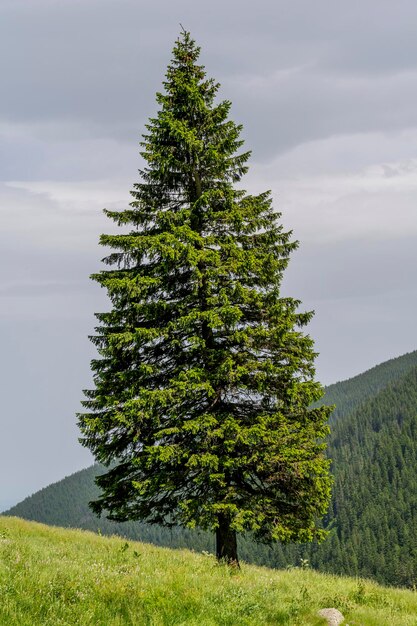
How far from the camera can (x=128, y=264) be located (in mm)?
14867

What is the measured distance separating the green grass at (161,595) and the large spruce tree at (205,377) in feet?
5.63

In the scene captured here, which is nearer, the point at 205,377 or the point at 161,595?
the point at 161,595

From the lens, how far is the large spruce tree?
12.8 m

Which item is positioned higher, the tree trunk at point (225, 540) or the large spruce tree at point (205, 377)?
the large spruce tree at point (205, 377)

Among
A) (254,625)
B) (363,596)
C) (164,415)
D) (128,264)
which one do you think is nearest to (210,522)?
(164,415)

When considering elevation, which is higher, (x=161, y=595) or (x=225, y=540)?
(x=161, y=595)

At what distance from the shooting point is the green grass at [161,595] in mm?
7266

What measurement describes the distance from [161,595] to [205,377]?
5613 millimetres

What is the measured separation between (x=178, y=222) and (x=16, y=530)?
1110 centimetres

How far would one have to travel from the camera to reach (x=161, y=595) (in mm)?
8453

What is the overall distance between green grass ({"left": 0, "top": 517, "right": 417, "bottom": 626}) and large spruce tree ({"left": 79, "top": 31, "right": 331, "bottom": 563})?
5.63 feet

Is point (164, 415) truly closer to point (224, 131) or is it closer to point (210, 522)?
point (210, 522)

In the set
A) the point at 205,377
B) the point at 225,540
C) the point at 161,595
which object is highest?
the point at 205,377

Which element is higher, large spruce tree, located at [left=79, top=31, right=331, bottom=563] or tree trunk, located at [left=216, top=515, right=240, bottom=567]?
large spruce tree, located at [left=79, top=31, right=331, bottom=563]
